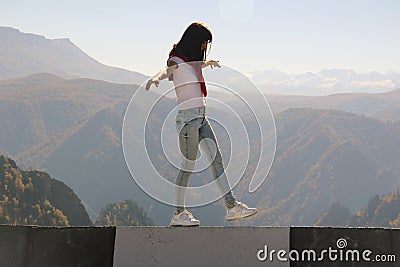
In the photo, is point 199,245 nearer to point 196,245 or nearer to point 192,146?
point 196,245

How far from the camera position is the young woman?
4.88 metres

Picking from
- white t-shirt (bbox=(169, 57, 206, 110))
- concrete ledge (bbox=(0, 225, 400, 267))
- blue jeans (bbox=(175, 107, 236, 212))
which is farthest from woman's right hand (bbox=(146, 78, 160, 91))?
concrete ledge (bbox=(0, 225, 400, 267))

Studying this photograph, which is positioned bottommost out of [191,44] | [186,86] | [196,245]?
[196,245]

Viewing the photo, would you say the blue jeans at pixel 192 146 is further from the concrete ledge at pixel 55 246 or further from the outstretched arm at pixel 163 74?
the concrete ledge at pixel 55 246

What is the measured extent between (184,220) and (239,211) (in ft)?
1.69

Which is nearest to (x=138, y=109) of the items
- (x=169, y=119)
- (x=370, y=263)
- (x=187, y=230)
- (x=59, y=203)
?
(x=169, y=119)

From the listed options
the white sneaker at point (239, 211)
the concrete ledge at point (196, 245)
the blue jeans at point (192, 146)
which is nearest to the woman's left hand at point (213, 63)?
the blue jeans at point (192, 146)

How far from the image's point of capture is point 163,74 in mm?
4996

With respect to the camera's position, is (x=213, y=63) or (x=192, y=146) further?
(x=213, y=63)

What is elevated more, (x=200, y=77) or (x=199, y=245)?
(x=200, y=77)

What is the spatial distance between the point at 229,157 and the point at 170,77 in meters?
0.92

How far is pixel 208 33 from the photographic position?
514cm

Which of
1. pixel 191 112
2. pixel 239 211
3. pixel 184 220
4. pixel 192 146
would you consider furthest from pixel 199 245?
pixel 191 112

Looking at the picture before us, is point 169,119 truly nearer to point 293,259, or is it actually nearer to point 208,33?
point 208,33
